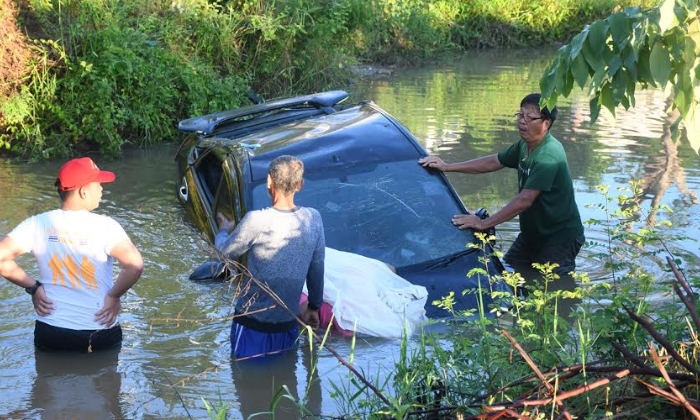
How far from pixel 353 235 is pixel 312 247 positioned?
1.30 m

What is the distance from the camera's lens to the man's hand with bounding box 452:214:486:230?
6559 mm

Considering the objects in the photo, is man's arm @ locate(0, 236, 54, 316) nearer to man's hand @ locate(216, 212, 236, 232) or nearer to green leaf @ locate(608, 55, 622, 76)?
man's hand @ locate(216, 212, 236, 232)

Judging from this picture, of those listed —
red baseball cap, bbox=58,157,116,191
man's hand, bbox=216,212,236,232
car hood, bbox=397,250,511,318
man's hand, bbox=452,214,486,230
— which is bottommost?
car hood, bbox=397,250,511,318

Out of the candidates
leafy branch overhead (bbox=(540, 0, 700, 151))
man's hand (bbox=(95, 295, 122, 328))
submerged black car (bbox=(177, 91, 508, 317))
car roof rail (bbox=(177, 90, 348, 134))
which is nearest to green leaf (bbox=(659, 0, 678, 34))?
leafy branch overhead (bbox=(540, 0, 700, 151))

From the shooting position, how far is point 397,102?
55.2 ft

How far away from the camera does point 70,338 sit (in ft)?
17.6

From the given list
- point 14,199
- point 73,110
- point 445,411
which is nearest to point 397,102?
point 73,110

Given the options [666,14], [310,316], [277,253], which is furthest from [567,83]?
[310,316]

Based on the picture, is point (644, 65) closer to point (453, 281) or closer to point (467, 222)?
point (453, 281)

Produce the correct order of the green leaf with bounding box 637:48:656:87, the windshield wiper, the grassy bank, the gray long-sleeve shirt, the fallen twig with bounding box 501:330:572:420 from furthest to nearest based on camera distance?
the grassy bank
the windshield wiper
the gray long-sleeve shirt
the green leaf with bounding box 637:48:656:87
the fallen twig with bounding box 501:330:572:420

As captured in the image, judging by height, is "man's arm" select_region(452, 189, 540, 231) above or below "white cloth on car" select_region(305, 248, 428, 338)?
above

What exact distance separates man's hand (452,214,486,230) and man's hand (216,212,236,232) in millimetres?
1669

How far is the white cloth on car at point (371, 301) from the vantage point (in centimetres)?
594

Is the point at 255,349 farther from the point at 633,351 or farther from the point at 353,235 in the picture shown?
the point at 633,351
